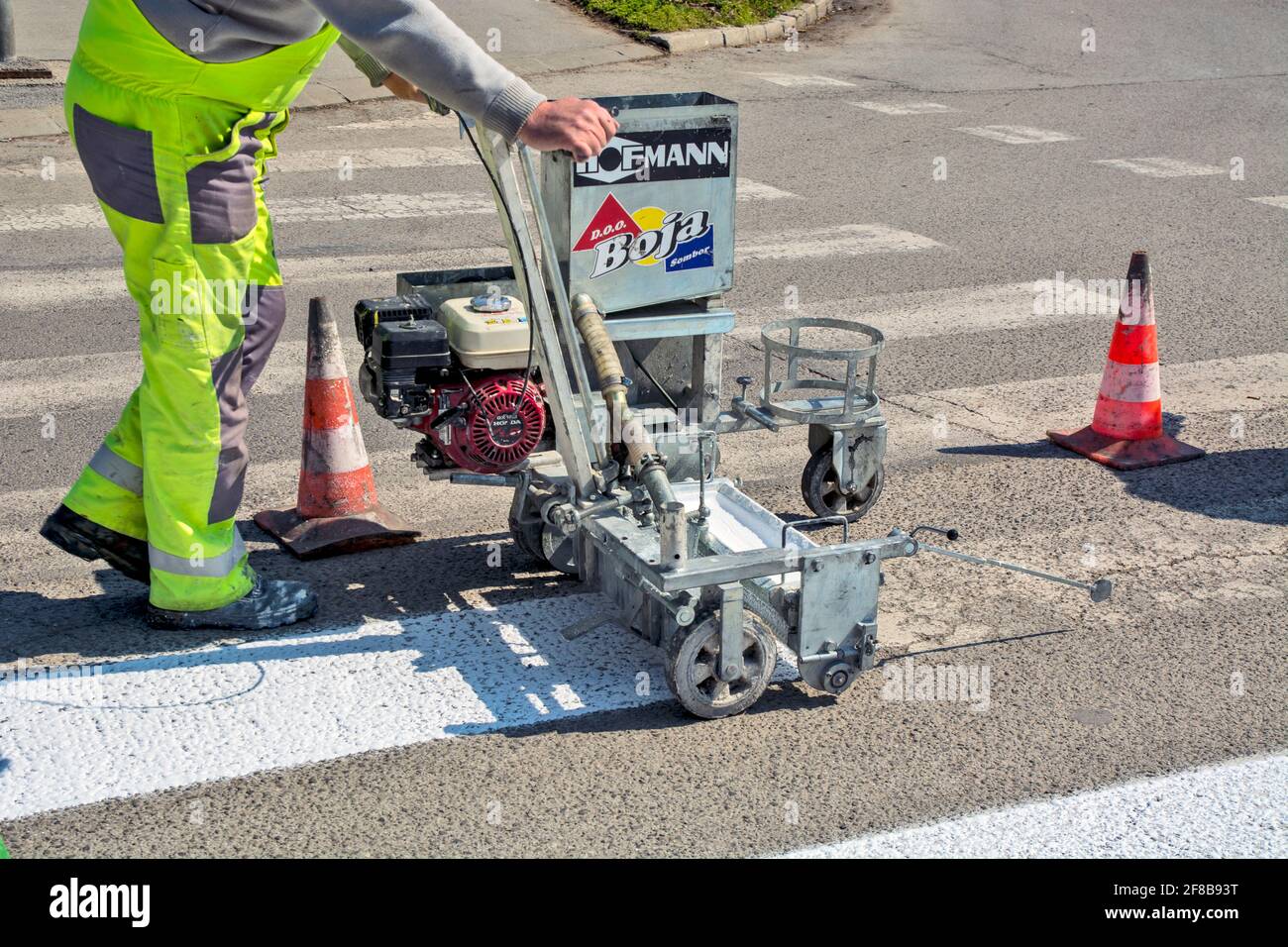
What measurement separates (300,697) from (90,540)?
90cm

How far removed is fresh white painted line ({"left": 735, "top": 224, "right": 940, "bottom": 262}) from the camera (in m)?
9.18

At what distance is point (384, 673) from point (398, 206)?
233 inches

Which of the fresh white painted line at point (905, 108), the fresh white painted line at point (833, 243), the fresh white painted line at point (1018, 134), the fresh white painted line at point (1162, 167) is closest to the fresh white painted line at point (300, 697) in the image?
the fresh white painted line at point (833, 243)

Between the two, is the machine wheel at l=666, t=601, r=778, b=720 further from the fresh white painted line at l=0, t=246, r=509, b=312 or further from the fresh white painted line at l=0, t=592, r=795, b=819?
the fresh white painted line at l=0, t=246, r=509, b=312

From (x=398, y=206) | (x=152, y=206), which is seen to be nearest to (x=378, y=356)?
(x=152, y=206)

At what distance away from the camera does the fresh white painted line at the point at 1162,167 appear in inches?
462

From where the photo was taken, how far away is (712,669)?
4.15m

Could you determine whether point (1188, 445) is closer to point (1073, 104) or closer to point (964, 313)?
point (964, 313)

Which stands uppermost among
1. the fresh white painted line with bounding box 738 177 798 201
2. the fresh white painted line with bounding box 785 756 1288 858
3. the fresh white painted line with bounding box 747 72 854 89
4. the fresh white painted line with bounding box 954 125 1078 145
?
the fresh white painted line with bounding box 747 72 854 89

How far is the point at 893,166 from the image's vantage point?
1146 centimetres

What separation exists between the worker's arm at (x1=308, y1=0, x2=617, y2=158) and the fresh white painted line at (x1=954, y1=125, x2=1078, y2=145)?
9.31 meters

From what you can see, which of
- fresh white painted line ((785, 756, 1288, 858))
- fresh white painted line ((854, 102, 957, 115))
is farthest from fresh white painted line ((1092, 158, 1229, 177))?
fresh white painted line ((785, 756, 1288, 858))

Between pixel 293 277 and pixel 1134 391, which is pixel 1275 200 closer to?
pixel 1134 391

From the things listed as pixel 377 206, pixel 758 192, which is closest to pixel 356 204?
pixel 377 206
